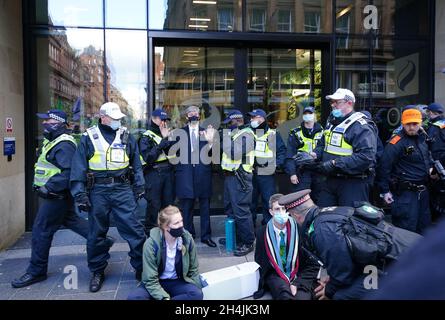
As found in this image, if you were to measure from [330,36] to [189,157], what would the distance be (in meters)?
3.57

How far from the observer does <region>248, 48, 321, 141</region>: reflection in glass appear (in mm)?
7855

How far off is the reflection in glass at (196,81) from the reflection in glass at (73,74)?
110 centimetres

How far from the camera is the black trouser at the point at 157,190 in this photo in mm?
5891

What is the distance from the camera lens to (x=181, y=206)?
6.01 meters

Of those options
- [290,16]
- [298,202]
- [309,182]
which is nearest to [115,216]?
[298,202]

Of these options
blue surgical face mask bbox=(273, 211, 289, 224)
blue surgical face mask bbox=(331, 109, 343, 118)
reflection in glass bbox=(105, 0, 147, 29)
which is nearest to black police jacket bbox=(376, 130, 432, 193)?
blue surgical face mask bbox=(331, 109, 343, 118)

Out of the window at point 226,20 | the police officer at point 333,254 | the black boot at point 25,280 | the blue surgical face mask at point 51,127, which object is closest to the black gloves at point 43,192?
the blue surgical face mask at point 51,127

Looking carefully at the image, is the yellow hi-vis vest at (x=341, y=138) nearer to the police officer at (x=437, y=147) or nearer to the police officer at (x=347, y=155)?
the police officer at (x=347, y=155)

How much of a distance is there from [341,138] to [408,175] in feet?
3.14

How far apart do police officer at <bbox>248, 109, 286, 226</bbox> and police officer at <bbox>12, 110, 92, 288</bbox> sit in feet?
8.44

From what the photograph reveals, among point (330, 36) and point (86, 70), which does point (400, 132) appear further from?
point (86, 70)

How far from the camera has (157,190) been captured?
233 inches

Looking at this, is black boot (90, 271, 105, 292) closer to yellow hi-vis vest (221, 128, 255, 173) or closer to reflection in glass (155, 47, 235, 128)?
yellow hi-vis vest (221, 128, 255, 173)

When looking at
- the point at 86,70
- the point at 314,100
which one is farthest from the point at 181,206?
the point at 314,100
